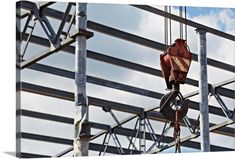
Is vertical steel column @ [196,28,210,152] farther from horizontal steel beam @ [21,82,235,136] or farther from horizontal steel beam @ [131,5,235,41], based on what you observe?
horizontal steel beam @ [21,82,235,136]

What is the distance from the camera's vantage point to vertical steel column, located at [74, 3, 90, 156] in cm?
1100

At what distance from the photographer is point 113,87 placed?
17203mm

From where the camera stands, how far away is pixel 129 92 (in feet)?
58.0

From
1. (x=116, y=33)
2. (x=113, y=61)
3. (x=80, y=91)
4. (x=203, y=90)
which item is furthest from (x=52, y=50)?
(x=203, y=90)

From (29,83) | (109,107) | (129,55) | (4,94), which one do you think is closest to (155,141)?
(109,107)

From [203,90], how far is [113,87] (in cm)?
273

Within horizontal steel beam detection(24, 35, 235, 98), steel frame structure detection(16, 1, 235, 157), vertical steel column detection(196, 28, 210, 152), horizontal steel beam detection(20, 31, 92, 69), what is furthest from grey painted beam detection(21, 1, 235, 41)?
horizontal steel beam detection(20, 31, 92, 69)

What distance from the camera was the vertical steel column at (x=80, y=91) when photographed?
36.1ft

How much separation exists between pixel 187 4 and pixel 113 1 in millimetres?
1412

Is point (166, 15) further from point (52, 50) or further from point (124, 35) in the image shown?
point (52, 50)

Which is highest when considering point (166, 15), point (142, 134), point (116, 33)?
point (116, 33)

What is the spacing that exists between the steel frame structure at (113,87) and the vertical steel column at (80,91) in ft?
0.72

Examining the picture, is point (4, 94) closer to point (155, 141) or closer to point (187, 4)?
point (187, 4)

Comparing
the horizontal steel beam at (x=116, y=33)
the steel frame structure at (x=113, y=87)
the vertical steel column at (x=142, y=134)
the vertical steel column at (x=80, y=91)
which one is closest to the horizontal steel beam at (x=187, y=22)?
the steel frame structure at (x=113, y=87)
